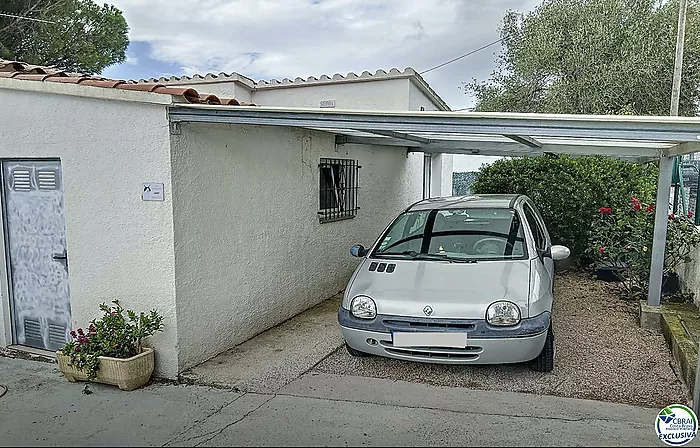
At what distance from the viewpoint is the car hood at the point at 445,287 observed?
14.3ft

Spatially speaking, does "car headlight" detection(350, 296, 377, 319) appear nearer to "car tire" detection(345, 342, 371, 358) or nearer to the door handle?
"car tire" detection(345, 342, 371, 358)

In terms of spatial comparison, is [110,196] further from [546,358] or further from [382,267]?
[546,358]

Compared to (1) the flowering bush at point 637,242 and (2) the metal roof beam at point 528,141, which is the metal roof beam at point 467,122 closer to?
(2) the metal roof beam at point 528,141

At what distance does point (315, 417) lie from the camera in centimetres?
392

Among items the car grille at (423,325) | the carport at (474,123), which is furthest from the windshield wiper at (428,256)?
the carport at (474,123)

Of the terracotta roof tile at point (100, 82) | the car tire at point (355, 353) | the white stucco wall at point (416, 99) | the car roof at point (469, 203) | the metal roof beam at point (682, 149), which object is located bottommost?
the car tire at point (355, 353)

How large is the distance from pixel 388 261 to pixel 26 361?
12.2 ft

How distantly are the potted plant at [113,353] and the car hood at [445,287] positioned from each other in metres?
1.86

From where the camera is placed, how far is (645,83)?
18.7 metres

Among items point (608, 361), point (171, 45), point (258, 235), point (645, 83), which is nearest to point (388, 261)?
point (258, 235)

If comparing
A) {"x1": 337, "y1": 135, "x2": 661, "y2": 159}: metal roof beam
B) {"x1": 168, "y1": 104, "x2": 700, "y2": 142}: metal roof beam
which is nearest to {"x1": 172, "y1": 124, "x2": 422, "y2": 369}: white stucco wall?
{"x1": 168, "y1": 104, "x2": 700, "y2": 142}: metal roof beam

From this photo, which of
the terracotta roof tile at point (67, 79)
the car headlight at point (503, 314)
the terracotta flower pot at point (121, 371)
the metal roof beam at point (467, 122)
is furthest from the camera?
the terracotta roof tile at point (67, 79)

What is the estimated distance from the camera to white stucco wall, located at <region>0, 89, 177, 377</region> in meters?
4.59

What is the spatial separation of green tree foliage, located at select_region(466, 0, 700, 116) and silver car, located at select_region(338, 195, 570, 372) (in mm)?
14589
